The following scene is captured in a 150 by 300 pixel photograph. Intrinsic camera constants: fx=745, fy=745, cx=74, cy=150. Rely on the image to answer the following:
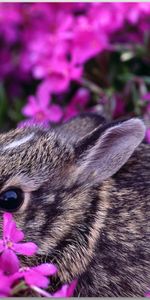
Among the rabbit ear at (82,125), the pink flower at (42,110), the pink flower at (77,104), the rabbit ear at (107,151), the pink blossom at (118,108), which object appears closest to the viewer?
the rabbit ear at (107,151)

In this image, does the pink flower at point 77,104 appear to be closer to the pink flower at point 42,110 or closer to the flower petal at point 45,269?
the pink flower at point 42,110

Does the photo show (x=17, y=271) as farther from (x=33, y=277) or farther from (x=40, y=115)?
(x=40, y=115)

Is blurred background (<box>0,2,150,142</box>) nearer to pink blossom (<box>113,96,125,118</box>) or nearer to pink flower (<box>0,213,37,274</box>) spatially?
pink blossom (<box>113,96,125,118</box>)

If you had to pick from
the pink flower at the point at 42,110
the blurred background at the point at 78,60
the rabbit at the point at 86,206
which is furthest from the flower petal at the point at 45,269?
the pink flower at the point at 42,110

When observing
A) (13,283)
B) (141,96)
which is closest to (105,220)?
(13,283)

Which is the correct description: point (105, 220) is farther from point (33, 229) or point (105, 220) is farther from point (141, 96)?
point (141, 96)

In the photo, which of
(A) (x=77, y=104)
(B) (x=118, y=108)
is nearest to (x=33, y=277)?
(B) (x=118, y=108)

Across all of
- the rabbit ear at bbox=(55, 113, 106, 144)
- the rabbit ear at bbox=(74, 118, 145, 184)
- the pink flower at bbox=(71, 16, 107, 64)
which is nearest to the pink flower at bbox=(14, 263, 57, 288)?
the rabbit ear at bbox=(74, 118, 145, 184)
